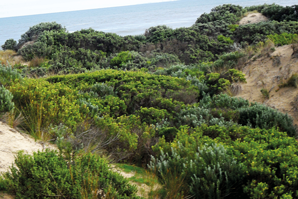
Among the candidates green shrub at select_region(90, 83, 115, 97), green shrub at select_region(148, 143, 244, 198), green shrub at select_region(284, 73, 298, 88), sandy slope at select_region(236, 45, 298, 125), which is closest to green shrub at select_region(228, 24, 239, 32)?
sandy slope at select_region(236, 45, 298, 125)

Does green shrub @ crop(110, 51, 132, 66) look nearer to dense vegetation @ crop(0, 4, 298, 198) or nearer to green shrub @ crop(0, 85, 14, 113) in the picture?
dense vegetation @ crop(0, 4, 298, 198)

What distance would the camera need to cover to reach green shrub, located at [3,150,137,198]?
274cm

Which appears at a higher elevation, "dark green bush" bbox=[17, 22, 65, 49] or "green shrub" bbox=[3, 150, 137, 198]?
"dark green bush" bbox=[17, 22, 65, 49]

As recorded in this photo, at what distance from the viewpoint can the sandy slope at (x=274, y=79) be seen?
7168 millimetres

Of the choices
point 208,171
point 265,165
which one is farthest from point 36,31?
point 265,165

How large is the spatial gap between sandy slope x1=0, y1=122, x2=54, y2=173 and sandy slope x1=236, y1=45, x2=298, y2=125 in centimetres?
618

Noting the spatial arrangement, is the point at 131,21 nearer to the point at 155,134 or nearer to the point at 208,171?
the point at 155,134

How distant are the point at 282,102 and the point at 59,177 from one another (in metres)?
6.58

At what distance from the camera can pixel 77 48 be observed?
53.4ft

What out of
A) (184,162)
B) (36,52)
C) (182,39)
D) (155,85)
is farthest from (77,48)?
(184,162)

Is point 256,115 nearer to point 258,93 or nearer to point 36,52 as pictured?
point 258,93

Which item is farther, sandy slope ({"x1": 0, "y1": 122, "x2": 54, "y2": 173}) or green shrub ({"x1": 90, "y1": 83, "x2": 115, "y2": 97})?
green shrub ({"x1": 90, "y1": 83, "x2": 115, "y2": 97})

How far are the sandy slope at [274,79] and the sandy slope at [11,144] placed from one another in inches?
243

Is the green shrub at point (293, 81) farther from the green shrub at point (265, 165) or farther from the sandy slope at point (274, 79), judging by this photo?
the green shrub at point (265, 165)
